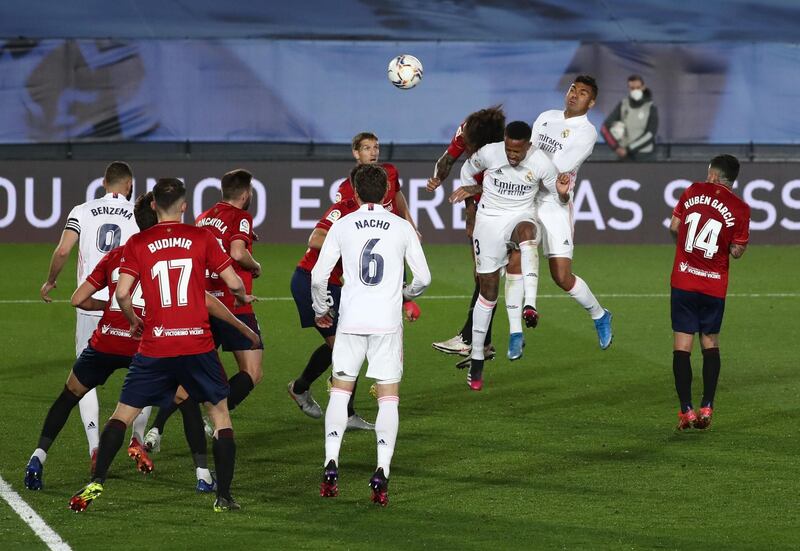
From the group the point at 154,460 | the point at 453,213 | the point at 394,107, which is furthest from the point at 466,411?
the point at 394,107

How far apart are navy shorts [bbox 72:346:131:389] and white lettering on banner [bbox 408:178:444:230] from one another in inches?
541

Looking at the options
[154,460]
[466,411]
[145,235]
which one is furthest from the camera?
[466,411]

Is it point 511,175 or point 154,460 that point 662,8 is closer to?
point 511,175

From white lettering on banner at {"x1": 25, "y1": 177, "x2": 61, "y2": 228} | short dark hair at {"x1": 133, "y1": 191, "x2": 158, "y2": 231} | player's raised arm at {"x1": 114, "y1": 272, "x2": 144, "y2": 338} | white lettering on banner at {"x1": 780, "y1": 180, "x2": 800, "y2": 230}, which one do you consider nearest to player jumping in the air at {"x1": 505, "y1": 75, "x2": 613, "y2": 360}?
short dark hair at {"x1": 133, "y1": 191, "x2": 158, "y2": 231}

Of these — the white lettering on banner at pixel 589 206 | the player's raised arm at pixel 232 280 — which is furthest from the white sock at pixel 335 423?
the white lettering on banner at pixel 589 206

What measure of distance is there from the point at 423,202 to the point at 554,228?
10.2 m

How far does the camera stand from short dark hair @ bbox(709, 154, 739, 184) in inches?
383

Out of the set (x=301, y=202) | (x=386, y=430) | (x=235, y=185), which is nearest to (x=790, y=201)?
(x=301, y=202)

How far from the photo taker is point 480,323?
11.4m

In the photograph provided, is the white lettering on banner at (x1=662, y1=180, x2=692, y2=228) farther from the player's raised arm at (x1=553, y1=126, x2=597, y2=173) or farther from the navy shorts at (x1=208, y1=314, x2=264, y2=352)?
the navy shorts at (x1=208, y1=314, x2=264, y2=352)

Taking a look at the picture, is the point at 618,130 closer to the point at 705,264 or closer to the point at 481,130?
the point at 481,130

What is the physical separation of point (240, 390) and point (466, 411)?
195 centimetres

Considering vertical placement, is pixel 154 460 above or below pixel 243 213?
below

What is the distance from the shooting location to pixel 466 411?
10.5 m
